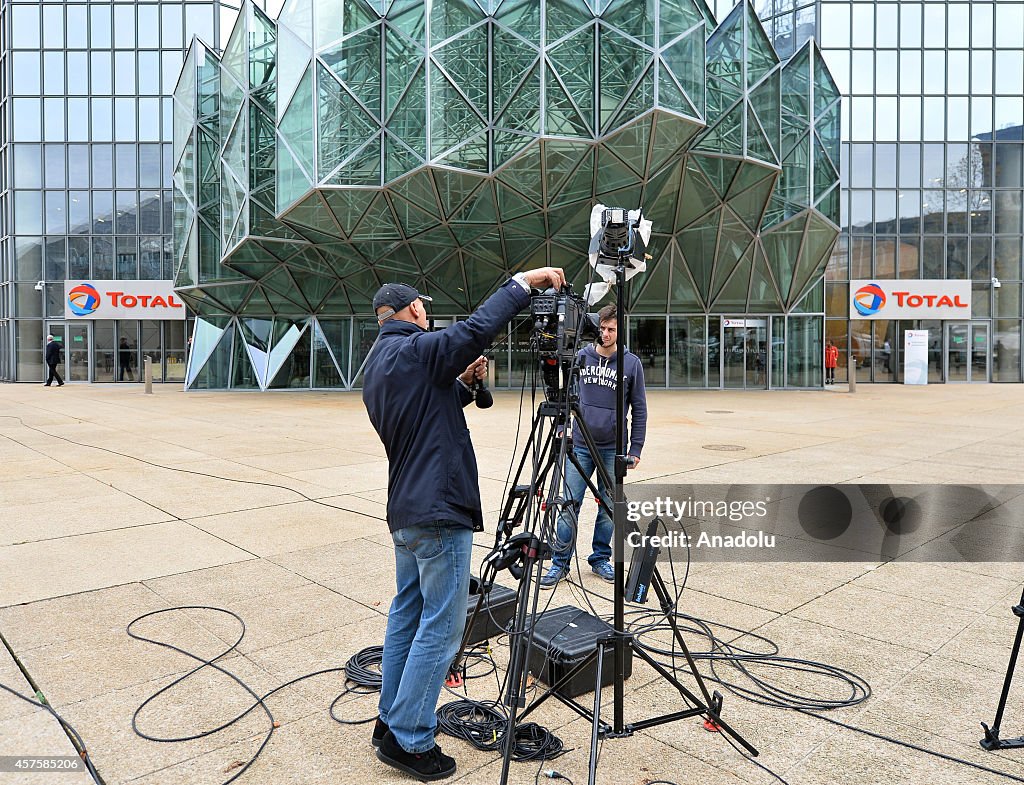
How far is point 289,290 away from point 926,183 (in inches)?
1132

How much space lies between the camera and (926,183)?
118ft

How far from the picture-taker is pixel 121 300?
120ft

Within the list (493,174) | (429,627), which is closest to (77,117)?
(493,174)

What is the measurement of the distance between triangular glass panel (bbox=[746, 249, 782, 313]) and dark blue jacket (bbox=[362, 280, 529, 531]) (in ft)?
84.2

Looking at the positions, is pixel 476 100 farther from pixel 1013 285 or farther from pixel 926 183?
pixel 1013 285

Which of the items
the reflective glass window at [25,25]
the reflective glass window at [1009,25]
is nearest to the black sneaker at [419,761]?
the reflective glass window at [1009,25]

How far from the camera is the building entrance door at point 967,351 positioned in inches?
1374

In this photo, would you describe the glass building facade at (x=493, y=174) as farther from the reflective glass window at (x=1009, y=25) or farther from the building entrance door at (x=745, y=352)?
the reflective glass window at (x=1009, y=25)

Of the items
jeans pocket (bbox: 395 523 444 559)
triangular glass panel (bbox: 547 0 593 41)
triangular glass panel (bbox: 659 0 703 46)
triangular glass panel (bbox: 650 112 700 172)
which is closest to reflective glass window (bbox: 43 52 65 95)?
triangular glass panel (bbox: 547 0 593 41)

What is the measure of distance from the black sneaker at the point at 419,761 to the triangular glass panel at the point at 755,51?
23.9 meters

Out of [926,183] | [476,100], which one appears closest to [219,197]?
[476,100]

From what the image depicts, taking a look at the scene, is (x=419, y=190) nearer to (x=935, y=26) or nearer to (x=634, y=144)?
(x=634, y=144)

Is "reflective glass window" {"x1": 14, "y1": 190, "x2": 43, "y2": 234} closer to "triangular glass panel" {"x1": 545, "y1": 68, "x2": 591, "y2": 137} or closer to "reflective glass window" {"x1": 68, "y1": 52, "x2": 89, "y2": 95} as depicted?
"reflective glass window" {"x1": 68, "y1": 52, "x2": 89, "y2": 95}

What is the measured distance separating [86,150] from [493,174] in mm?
26861
